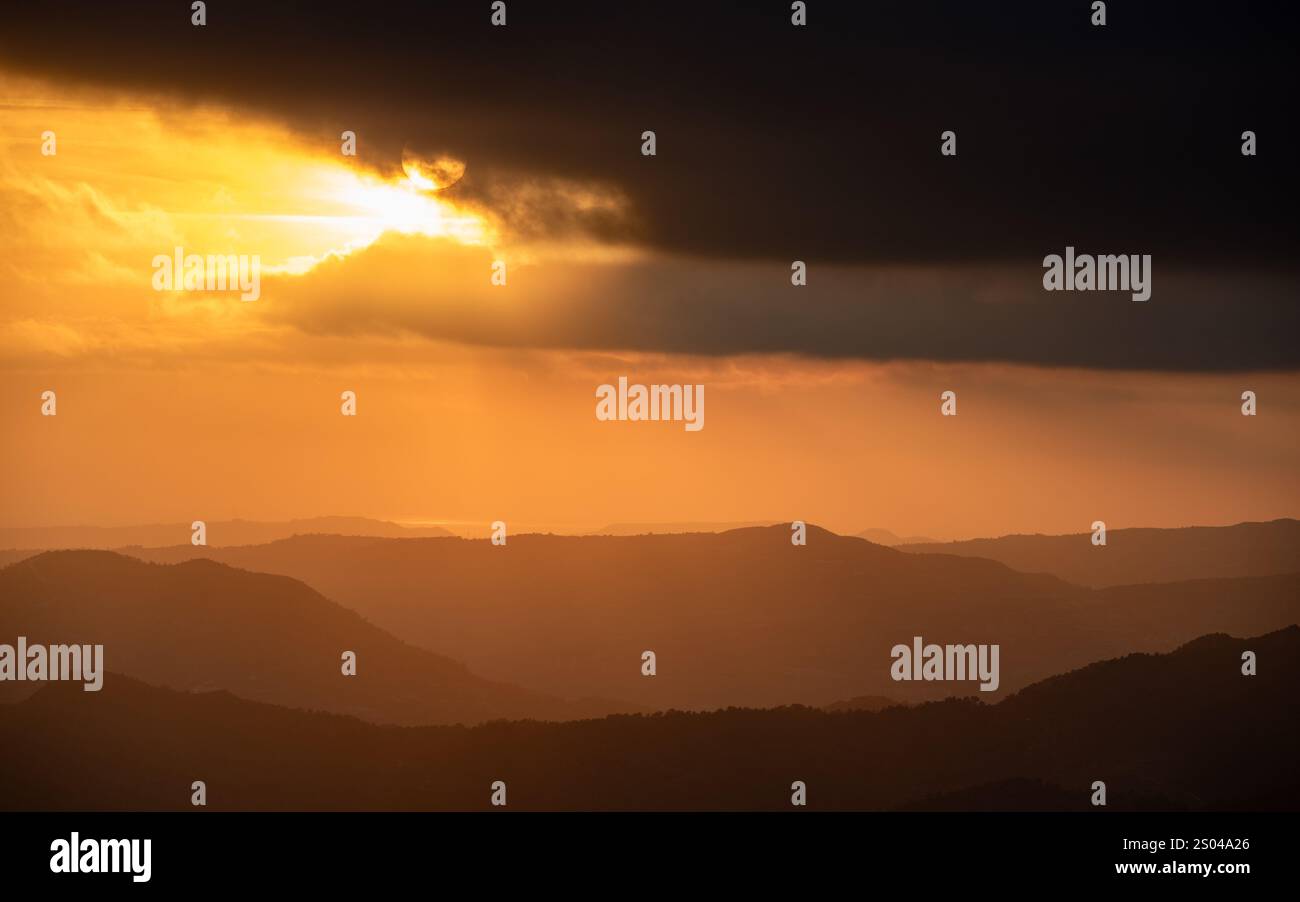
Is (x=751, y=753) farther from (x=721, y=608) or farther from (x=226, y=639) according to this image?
(x=721, y=608)

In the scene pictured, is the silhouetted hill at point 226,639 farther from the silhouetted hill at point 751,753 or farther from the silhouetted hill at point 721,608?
the silhouetted hill at point 751,753

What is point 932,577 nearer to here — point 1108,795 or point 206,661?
point 1108,795

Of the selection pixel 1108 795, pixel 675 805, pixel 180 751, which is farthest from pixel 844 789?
pixel 180 751

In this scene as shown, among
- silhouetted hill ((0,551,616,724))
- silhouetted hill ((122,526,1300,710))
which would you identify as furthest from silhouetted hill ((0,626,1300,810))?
silhouetted hill ((122,526,1300,710))

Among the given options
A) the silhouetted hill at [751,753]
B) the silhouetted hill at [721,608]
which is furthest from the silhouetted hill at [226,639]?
the silhouetted hill at [751,753]

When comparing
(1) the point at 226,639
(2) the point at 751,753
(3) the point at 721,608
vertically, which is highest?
(3) the point at 721,608

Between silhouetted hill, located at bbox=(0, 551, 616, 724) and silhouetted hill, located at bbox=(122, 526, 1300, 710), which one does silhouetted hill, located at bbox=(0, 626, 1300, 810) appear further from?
silhouetted hill, located at bbox=(122, 526, 1300, 710)

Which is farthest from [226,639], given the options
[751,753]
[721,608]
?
[751,753]
